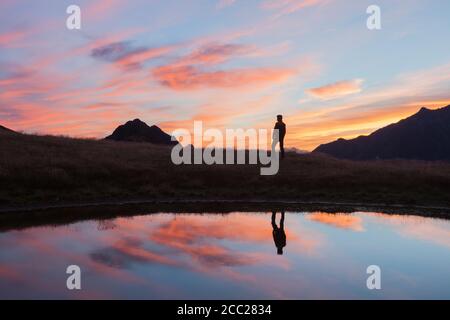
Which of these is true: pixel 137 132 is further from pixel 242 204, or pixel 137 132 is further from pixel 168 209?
pixel 168 209

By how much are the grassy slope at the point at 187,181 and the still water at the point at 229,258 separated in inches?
265

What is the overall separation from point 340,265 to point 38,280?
27.9ft

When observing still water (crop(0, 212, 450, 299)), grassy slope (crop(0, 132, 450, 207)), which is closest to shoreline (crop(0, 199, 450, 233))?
grassy slope (crop(0, 132, 450, 207))

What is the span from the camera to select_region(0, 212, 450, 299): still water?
10.3m

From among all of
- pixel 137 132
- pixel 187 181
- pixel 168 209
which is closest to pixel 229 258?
pixel 168 209

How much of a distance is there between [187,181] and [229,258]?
703 inches

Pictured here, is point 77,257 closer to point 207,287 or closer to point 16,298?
point 16,298

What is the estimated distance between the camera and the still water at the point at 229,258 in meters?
10.3

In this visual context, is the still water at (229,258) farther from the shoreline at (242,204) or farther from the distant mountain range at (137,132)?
the distant mountain range at (137,132)

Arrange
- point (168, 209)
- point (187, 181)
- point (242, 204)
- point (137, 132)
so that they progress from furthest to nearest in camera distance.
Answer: point (137, 132)
point (187, 181)
point (242, 204)
point (168, 209)

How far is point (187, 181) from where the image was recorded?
102ft

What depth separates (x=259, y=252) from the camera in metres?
14.3
